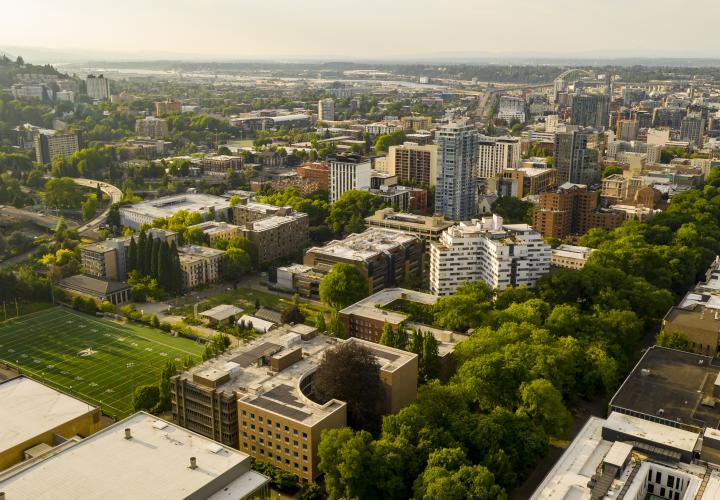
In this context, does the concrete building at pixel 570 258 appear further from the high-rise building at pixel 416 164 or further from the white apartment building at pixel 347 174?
the high-rise building at pixel 416 164

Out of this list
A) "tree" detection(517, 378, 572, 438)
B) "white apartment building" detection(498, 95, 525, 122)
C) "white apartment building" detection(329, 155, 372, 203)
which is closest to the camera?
"tree" detection(517, 378, 572, 438)

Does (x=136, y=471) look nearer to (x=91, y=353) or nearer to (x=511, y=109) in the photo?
(x=91, y=353)

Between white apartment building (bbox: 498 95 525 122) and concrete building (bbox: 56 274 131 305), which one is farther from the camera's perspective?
white apartment building (bbox: 498 95 525 122)

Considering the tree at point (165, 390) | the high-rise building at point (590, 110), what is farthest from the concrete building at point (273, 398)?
the high-rise building at point (590, 110)

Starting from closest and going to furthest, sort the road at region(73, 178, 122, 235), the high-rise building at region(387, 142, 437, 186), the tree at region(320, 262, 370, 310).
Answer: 1. the tree at region(320, 262, 370, 310)
2. the road at region(73, 178, 122, 235)
3. the high-rise building at region(387, 142, 437, 186)

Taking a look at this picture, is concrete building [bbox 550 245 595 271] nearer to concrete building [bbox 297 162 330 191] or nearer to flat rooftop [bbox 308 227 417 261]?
flat rooftop [bbox 308 227 417 261]

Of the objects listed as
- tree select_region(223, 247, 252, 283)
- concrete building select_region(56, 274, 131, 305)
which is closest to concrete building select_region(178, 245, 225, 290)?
tree select_region(223, 247, 252, 283)
